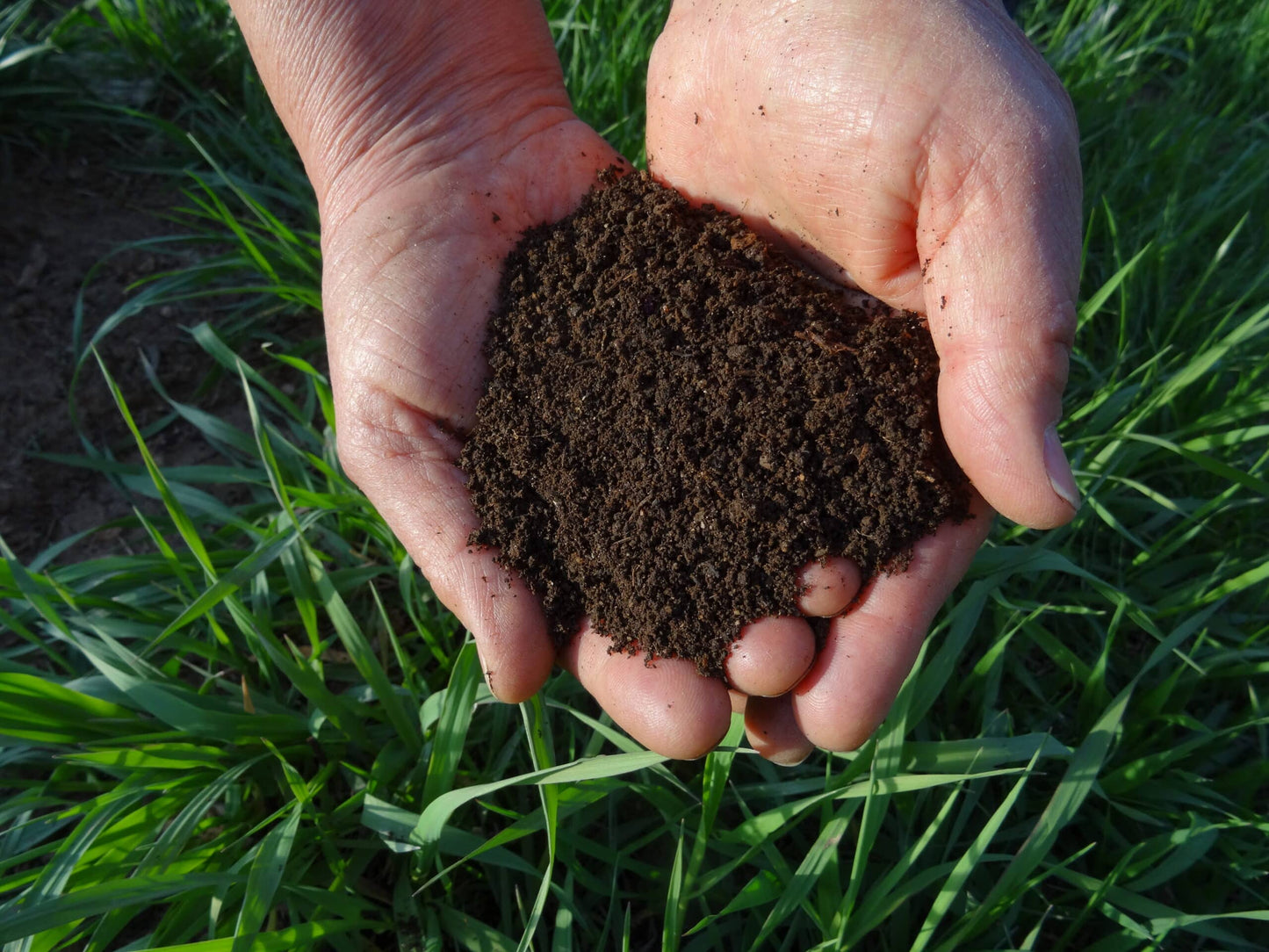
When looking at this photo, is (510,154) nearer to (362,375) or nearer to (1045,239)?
(362,375)

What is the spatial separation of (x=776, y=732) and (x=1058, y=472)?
0.59 m

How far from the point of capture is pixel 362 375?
5.12 ft

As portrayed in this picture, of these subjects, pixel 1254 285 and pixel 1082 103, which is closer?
pixel 1254 285

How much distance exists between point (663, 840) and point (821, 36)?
144 cm

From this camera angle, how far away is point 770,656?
1.33 metres

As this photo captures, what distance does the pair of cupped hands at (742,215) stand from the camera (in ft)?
4.21

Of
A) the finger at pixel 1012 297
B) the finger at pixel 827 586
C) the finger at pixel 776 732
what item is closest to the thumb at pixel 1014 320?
the finger at pixel 1012 297

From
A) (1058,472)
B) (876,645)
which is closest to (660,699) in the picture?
(876,645)

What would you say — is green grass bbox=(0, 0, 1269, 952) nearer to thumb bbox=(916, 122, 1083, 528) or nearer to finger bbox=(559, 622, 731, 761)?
finger bbox=(559, 622, 731, 761)

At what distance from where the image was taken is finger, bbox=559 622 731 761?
127 cm

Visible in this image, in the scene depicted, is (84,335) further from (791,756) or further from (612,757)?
(791,756)

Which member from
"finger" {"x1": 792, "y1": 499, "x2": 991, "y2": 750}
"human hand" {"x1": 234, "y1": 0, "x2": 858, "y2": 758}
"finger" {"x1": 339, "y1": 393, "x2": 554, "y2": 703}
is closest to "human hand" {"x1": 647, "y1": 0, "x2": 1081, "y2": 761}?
"finger" {"x1": 792, "y1": 499, "x2": 991, "y2": 750}

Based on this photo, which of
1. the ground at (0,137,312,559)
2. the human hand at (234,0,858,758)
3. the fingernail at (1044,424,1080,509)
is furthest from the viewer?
the ground at (0,137,312,559)

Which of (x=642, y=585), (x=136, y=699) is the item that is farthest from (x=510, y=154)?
(x=136, y=699)
